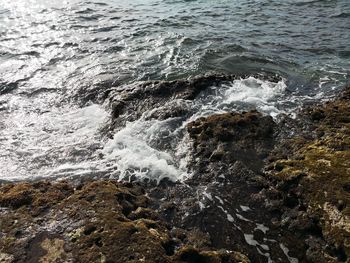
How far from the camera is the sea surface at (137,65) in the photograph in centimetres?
1244

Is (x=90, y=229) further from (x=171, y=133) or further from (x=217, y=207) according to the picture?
(x=171, y=133)

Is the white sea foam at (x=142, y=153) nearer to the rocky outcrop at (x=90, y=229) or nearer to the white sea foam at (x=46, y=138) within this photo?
the white sea foam at (x=46, y=138)

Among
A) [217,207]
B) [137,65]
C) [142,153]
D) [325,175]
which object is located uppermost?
[325,175]

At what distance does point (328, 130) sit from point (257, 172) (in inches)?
113

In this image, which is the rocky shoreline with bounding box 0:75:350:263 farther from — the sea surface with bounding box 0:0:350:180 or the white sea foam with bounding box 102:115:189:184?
the sea surface with bounding box 0:0:350:180

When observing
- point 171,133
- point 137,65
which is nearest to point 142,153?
point 171,133

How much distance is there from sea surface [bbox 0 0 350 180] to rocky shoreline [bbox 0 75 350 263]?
3.54 ft

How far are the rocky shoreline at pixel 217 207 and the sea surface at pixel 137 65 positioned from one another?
108 centimetres

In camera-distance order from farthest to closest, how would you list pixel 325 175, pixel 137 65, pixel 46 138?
pixel 137 65
pixel 46 138
pixel 325 175

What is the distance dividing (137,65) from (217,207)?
1108cm

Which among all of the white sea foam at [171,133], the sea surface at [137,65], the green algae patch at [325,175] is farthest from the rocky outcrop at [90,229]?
the green algae patch at [325,175]

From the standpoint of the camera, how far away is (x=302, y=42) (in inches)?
820

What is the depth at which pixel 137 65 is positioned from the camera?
19.1 meters

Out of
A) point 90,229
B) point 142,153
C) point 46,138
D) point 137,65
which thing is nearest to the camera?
point 90,229
